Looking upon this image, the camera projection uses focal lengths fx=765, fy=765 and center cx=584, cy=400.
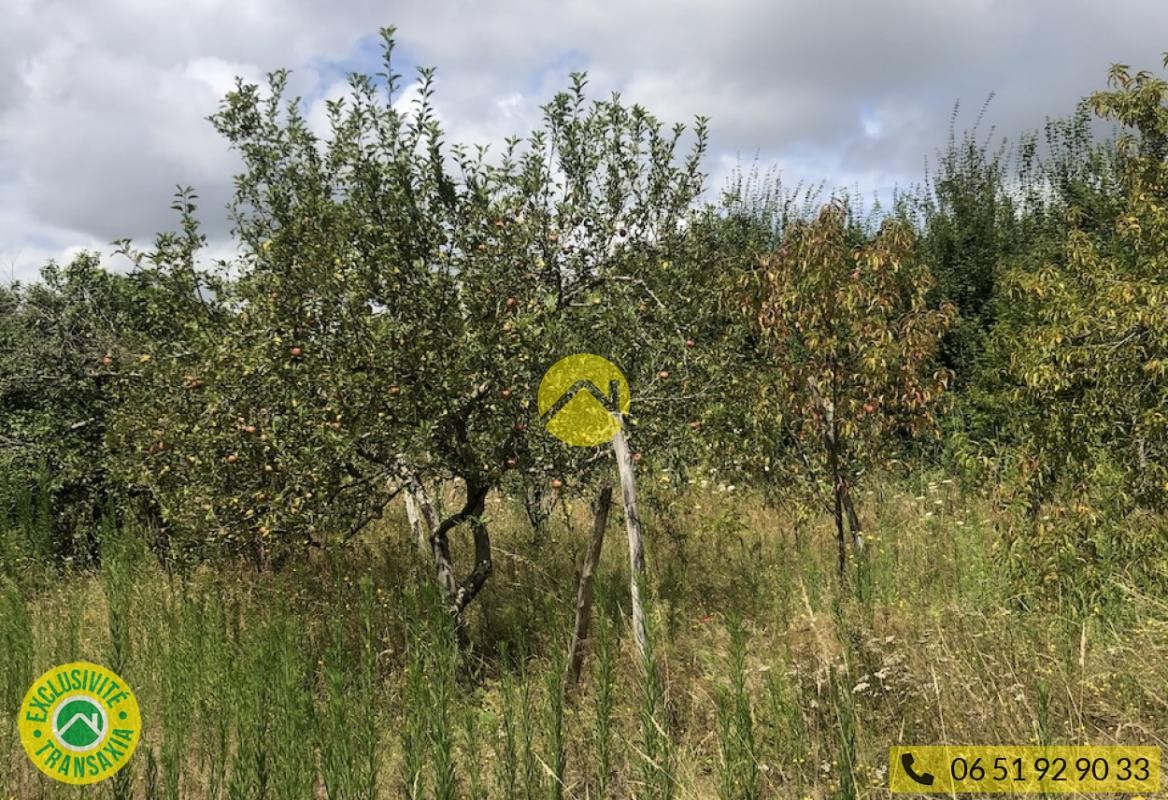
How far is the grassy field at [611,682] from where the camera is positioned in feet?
8.50

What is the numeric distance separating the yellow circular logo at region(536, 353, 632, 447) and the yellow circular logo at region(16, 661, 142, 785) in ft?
7.80

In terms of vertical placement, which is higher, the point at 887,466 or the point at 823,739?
the point at 887,466

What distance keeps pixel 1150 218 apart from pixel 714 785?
3.52m

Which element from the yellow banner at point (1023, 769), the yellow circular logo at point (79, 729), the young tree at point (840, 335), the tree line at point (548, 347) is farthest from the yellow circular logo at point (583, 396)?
the yellow circular logo at point (79, 729)

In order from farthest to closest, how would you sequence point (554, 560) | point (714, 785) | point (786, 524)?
point (786, 524) < point (554, 560) < point (714, 785)

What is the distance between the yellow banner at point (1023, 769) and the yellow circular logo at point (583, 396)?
2.08 metres

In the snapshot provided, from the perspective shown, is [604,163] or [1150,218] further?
[604,163]

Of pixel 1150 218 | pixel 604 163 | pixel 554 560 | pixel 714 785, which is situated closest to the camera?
pixel 714 785

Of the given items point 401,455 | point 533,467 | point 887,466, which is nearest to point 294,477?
point 401,455

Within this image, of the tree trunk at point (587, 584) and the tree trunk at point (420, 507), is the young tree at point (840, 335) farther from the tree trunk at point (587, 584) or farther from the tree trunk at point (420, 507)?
the tree trunk at point (420, 507)

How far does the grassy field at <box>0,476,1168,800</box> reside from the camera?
2.59 meters

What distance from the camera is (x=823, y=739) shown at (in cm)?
332

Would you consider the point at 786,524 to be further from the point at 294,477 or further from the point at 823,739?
the point at 294,477

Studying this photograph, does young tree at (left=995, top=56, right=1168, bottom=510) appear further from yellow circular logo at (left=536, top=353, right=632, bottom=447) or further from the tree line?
yellow circular logo at (left=536, top=353, right=632, bottom=447)
